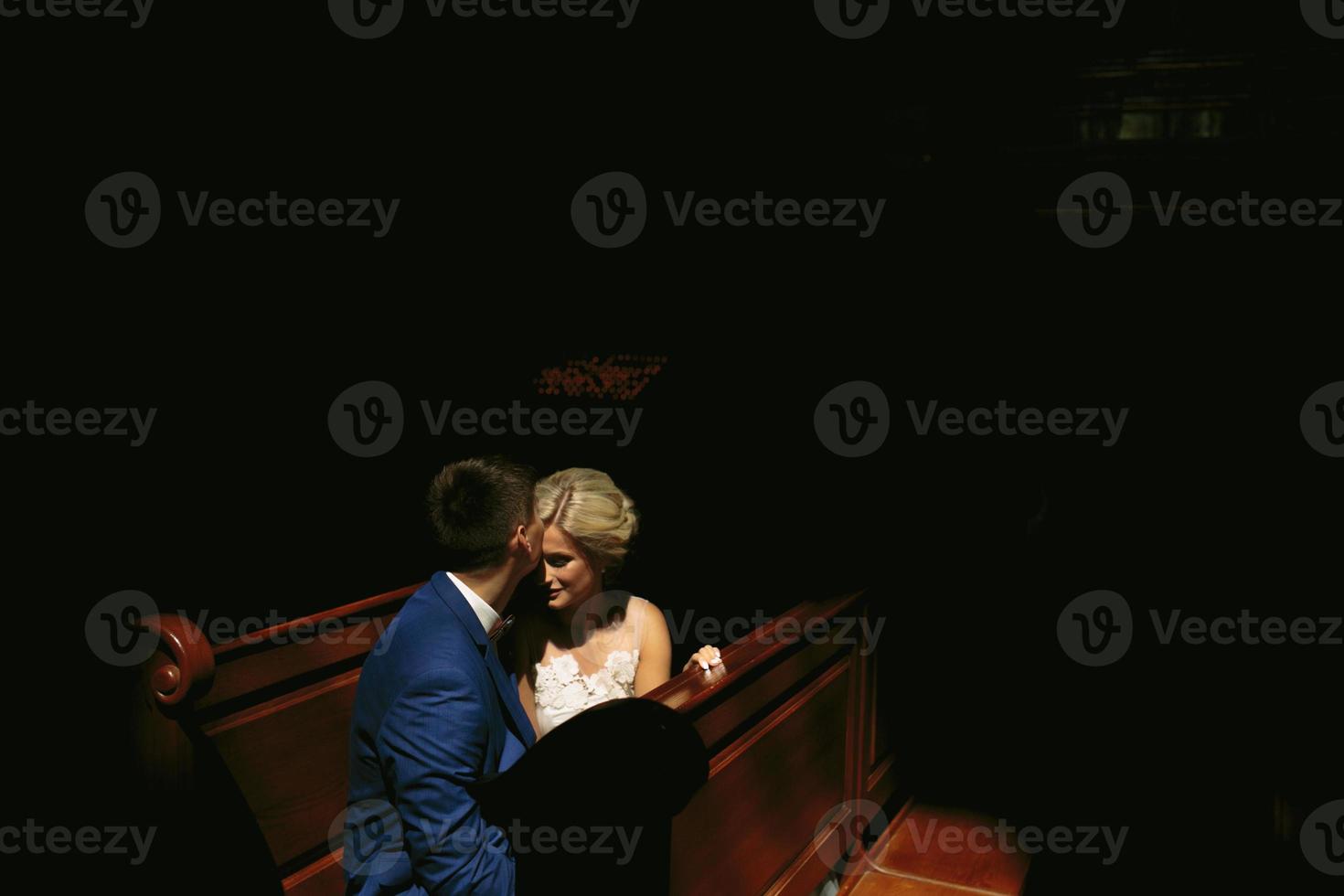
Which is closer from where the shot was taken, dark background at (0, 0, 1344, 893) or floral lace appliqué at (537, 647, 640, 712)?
floral lace appliqué at (537, 647, 640, 712)

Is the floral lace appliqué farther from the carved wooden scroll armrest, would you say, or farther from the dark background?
the carved wooden scroll armrest

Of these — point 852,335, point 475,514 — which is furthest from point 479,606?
point 852,335

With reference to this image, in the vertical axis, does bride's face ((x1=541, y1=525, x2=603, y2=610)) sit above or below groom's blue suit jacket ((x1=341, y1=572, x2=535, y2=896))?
above

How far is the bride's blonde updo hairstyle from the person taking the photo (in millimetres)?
2635

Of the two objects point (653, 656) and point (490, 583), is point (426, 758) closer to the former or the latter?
point (490, 583)

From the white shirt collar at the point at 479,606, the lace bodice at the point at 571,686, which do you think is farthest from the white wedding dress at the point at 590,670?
the white shirt collar at the point at 479,606

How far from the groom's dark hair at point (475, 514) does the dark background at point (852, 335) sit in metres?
1.74

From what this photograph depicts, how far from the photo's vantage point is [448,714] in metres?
1.72

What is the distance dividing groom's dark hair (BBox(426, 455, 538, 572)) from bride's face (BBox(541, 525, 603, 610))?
1.97ft

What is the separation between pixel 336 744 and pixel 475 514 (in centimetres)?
88

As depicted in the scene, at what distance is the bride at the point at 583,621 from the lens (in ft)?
8.70

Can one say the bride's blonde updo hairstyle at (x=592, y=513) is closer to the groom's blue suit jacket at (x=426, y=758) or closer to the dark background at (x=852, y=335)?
the groom's blue suit jacket at (x=426, y=758)

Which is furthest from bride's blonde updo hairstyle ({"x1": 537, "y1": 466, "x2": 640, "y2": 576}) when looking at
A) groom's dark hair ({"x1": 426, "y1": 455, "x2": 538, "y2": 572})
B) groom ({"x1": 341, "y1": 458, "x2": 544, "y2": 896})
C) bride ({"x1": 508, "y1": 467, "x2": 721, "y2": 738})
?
groom's dark hair ({"x1": 426, "y1": 455, "x2": 538, "y2": 572})

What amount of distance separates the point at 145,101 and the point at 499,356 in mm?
2539
